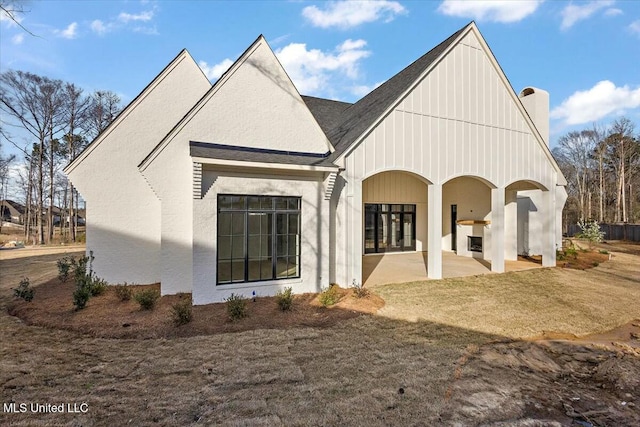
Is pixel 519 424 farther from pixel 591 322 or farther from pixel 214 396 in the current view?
pixel 591 322

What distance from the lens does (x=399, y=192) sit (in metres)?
15.9

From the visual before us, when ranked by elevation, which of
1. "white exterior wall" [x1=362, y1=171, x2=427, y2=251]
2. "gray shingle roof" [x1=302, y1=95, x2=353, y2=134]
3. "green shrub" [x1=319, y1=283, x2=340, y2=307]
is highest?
"gray shingle roof" [x1=302, y1=95, x2=353, y2=134]

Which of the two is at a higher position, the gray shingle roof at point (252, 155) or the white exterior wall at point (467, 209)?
the gray shingle roof at point (252, 155)

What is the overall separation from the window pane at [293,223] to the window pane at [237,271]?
153cm

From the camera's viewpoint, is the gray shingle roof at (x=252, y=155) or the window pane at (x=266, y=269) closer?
the gray shingle roof at (x=252, y=155)

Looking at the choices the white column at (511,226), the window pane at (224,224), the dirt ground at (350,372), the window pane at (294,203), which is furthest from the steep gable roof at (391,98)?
Answer: the white column at (511,226)

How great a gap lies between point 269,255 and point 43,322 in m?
4.72

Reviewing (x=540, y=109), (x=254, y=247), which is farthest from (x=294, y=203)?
(x=540, y=109)

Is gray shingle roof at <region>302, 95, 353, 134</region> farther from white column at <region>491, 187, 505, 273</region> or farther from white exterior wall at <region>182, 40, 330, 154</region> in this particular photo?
white column at <region>491, 187, 505, 273</region>

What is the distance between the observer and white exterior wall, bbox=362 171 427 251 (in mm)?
15078

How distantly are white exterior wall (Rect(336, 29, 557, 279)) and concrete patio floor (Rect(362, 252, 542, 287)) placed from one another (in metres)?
1.96

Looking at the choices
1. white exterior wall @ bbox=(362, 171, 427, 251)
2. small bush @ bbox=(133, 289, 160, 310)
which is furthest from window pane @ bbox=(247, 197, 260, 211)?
white exterior wall @ bbox=(362, 171, 427, 251)

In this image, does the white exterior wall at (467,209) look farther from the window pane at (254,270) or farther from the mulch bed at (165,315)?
the window pane at (254,270)

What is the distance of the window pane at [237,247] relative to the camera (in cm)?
738
